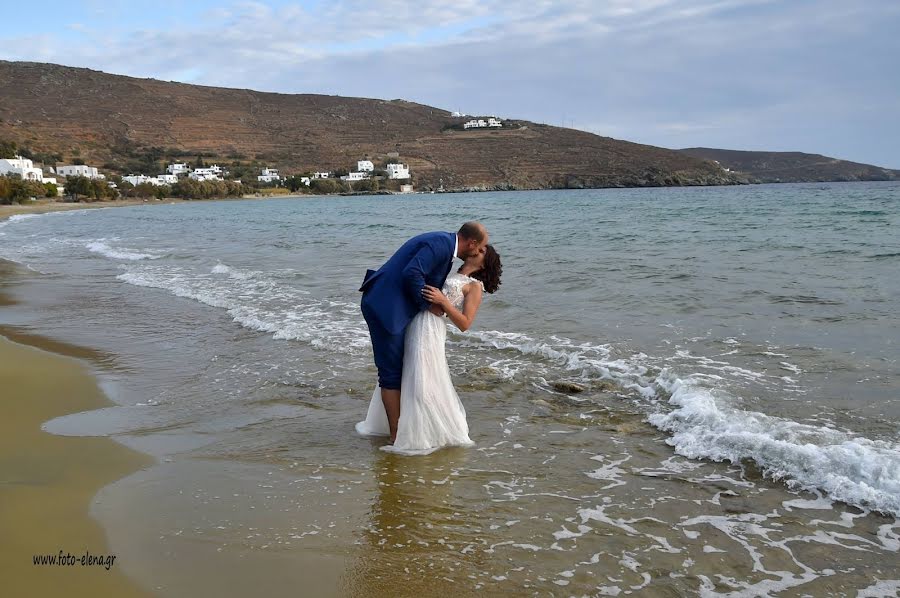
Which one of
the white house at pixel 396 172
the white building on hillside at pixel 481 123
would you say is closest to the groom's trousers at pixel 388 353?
the white house at pixel 396 172

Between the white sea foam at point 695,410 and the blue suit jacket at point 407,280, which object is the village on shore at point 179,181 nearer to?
the white sea foam at point 695,410

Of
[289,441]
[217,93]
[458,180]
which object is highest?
[217,93]

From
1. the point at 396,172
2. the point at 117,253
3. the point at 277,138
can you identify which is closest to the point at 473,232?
the point at 117,253

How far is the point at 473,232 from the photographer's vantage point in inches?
185

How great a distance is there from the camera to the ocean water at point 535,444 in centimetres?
334

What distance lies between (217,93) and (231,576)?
16193 centimetres

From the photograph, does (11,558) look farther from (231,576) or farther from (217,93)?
(217,93)

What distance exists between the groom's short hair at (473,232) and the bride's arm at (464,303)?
0.38 m

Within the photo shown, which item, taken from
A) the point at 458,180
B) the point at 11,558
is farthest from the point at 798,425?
the point at 458,180

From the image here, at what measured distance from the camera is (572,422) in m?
5.55

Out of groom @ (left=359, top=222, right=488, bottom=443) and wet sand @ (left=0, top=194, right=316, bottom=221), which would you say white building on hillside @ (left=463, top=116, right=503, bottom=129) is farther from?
groom @ (left=359, top=222, right=488, bottom=443)

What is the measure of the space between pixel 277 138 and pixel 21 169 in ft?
188

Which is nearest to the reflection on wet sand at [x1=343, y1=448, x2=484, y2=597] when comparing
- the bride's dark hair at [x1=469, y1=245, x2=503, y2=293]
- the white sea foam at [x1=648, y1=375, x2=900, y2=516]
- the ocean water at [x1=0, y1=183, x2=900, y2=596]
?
the ocean water at [x1=0, y1=183, x2=900, y2=596]

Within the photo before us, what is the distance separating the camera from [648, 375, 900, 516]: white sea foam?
13.5ft
